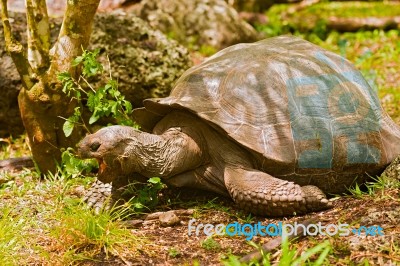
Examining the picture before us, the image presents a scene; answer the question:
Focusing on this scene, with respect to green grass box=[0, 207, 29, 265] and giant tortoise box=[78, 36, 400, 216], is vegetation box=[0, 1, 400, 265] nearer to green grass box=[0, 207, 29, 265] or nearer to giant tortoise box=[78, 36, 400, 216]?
green grass box=[0, 207, 29, 265]

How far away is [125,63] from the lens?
6.20 metres

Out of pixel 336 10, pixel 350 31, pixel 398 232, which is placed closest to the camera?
pixel 398 232

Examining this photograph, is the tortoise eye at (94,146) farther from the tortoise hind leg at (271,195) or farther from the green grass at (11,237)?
the tortoise hind leg at (271,195)

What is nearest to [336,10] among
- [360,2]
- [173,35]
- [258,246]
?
[360,2]

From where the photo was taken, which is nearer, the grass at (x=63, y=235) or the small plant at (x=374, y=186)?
the grass at (x=63, y=235)

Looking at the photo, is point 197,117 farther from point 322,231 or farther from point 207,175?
point 322,231

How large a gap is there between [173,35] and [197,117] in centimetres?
498

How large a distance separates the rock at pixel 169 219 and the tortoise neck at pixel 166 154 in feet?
1.03

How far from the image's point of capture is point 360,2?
14.3 m

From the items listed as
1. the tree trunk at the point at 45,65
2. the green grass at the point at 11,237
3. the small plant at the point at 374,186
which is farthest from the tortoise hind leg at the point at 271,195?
the tree trunk at the point at 45,65

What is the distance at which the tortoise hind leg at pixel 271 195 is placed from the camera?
379 centimetres

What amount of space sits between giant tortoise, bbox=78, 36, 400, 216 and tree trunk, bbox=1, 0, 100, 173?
83 centimetres

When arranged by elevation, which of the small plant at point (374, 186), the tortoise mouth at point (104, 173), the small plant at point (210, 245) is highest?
the tortoise mouth at point (104, 173)

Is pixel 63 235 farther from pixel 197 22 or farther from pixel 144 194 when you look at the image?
pixel 197 22
